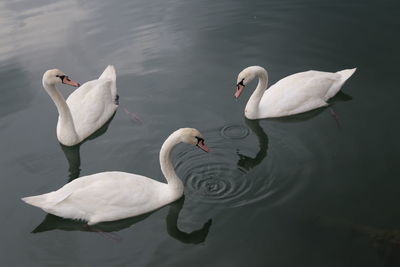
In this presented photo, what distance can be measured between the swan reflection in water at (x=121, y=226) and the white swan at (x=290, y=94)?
2.72 m

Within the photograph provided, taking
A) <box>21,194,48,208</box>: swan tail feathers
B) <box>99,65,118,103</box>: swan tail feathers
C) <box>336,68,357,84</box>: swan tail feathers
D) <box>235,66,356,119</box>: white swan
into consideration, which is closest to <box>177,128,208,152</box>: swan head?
<box>21,194,48,208</box>: swan tail feathers

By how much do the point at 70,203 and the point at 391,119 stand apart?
5.42 metres

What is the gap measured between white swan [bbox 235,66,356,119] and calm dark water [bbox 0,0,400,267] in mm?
203

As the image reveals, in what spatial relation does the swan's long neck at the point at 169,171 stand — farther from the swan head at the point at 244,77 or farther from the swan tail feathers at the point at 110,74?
the swan tail feathers at the point at 110,74

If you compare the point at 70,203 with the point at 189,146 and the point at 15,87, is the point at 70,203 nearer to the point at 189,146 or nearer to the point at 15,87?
the point at 189,146

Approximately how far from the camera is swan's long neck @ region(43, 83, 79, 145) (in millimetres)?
9391

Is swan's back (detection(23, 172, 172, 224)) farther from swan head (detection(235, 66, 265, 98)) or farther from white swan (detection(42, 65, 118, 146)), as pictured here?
swan head (detection(235, 66, 265, 98))

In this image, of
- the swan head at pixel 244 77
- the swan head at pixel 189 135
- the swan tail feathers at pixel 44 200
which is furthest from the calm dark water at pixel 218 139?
the swan head at pixel 189 135

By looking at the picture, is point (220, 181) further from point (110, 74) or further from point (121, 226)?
point (110, 74)

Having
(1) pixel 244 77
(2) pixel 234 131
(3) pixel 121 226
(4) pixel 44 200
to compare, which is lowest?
(3) pixel 121 226

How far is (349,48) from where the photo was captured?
11477 millimetres

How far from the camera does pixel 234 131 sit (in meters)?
9.40

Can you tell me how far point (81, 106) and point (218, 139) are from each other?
284 centimetres

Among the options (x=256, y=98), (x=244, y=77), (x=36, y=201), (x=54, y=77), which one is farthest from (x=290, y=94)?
(x=36, y=201)
